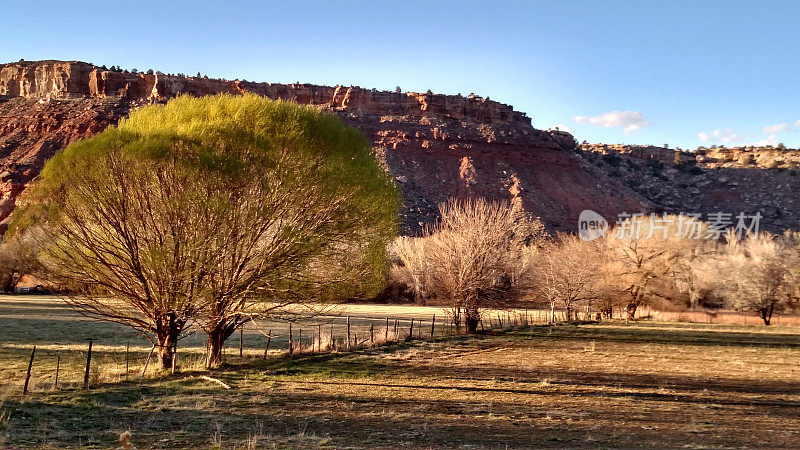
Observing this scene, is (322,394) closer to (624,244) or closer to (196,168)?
(196,168)

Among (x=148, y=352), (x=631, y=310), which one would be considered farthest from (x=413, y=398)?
(x=631, y=310)

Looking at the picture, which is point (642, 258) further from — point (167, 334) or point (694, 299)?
point (167, 334)

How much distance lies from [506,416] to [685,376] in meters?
11.8

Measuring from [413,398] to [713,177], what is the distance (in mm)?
125937

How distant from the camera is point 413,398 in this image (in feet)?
58.7

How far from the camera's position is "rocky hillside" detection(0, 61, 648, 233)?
100 m

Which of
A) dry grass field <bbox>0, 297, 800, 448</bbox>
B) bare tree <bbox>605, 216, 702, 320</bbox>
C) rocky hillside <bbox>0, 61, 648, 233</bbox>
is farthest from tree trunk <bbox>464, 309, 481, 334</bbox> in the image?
rocky hillside <bbox>0, 61, 648, 233</bbox>

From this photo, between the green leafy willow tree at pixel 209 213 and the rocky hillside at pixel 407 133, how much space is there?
69.0m

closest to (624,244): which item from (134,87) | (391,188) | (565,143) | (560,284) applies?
(560,284)

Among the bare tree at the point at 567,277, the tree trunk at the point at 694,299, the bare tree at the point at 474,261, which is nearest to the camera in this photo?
the bare tree at the point at 474,261

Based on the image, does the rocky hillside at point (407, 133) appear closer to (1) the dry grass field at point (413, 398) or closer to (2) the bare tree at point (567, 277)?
(2) the bare tree at point (567, 277)

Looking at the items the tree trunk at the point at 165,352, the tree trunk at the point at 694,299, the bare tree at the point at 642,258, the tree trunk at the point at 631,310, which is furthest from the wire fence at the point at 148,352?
the tree trunk at the point at 694,299

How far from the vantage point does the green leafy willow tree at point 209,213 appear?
19359 millimetres

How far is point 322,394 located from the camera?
18.0 metres
